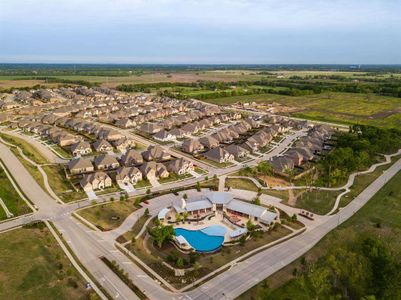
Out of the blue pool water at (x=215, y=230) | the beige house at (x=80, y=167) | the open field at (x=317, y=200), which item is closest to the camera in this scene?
the blue pool water at (x=215, y=230)

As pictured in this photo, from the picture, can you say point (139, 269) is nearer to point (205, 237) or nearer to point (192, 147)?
point (205, 237)

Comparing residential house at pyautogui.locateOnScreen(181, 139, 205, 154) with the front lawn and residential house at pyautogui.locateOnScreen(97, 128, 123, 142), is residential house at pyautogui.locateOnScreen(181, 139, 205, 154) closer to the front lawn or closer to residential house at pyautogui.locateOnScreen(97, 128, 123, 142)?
the front lawn

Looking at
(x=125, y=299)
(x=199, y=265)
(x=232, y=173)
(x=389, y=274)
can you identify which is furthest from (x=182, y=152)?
(x=389, y=274)

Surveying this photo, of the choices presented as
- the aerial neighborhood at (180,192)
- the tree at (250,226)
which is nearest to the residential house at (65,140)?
the aerial neighborhood at (180,192)

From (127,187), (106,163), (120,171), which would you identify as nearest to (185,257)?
(127,187)

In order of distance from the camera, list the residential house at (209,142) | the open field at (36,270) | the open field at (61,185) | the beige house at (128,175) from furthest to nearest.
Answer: the residential house at (209,142) < the beige house at (128,175) < the open field at (61,185) < the open field at (36,270)

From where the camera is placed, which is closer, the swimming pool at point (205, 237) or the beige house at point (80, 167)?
the swimming pool at point (205, 237)

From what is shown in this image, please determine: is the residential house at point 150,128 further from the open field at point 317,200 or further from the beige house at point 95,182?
the open field at point 317,200
